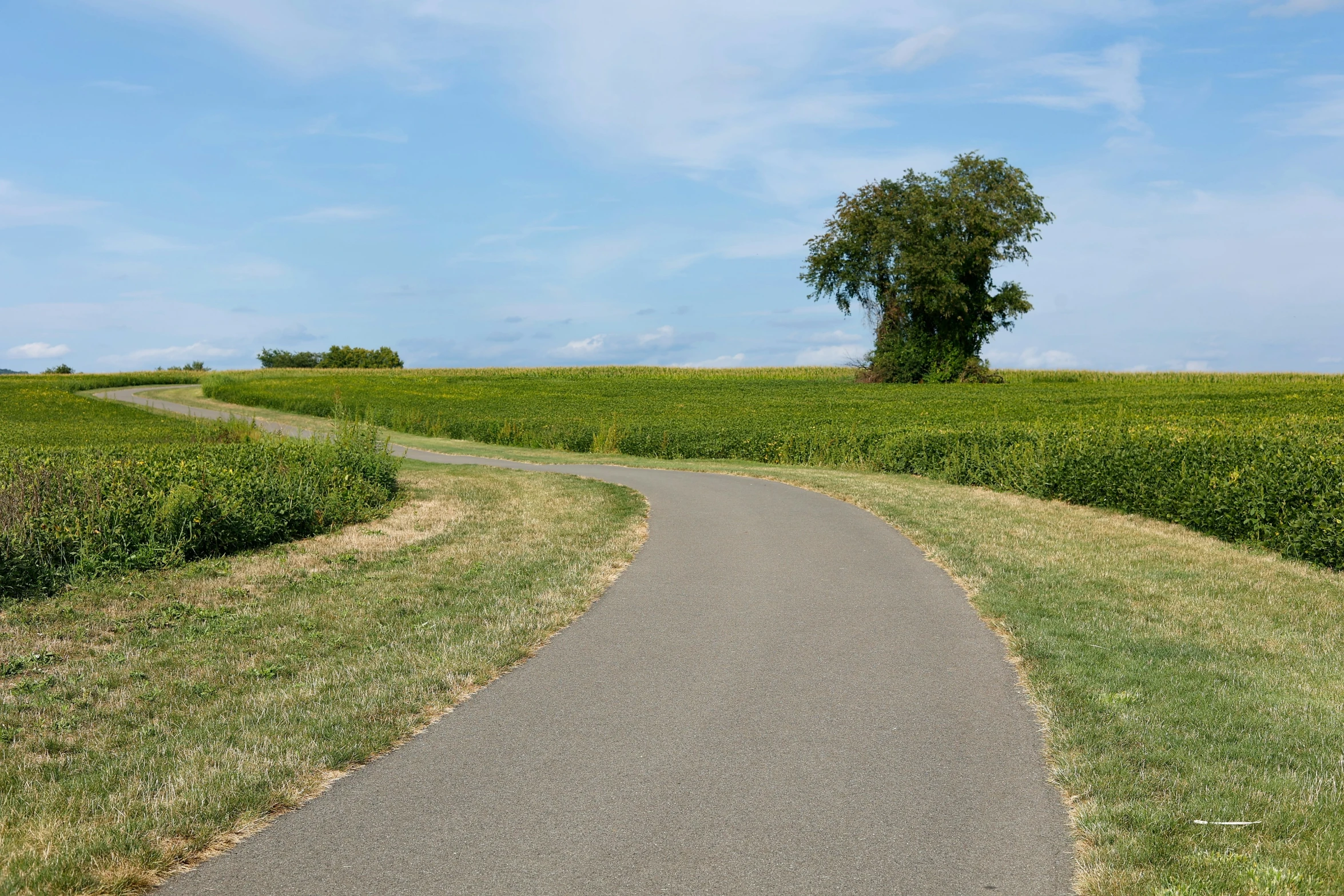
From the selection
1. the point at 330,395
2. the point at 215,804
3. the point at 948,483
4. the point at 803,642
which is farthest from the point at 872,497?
the point at 330,395

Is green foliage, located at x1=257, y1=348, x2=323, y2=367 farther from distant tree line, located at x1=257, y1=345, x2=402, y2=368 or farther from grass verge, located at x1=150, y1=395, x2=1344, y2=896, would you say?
grass verge, located at x1=150, y1=395, x2=1344, y2=896

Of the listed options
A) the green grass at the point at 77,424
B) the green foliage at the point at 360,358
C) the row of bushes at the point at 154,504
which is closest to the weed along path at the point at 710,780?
the row of bushes at the point at 154,504

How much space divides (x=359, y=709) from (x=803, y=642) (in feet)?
12.2

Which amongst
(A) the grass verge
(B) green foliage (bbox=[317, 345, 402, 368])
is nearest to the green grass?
(A) the grass verge

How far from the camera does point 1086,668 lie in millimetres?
7336

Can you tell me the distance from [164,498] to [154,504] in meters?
0.14

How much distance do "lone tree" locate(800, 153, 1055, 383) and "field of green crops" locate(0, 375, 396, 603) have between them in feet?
174

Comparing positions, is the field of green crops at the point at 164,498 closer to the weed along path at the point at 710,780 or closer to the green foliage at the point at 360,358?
the weed along path at the point at 710,780

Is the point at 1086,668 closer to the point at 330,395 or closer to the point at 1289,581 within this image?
the point at 1289,581

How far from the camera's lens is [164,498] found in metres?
11.9

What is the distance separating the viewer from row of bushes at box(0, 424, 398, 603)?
1059cm

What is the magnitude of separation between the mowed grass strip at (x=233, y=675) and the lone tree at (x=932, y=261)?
2196 inches

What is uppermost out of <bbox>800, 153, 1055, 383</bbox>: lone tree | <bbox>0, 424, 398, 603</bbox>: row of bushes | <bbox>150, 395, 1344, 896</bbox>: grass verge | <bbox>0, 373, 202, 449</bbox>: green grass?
<bbox>800, 153, 1055, 383</bbox>: lone tree

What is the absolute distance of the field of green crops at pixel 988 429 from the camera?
14.0 meters
